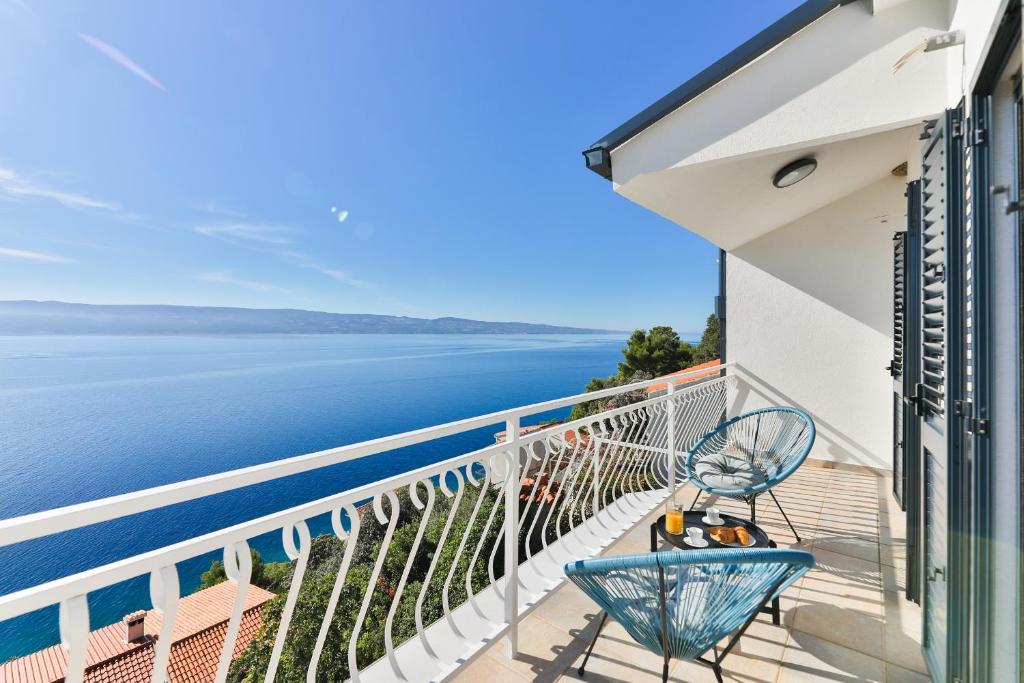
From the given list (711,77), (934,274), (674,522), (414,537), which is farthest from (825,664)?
(711,77)

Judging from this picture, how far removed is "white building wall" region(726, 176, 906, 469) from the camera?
4.24 metres

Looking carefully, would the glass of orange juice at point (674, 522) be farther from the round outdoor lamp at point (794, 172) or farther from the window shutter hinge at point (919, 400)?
the round outdoor lamp at point (794, 172)

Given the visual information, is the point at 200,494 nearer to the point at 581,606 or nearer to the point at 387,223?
the point at 581,606

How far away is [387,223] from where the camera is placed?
4309cm

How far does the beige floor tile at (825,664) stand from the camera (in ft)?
5.87

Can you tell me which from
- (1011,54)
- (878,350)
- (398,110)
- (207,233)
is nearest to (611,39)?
(878,350)

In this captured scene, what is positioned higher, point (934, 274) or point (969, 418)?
point (934, 274)

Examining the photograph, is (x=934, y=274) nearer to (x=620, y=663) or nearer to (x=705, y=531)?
(x=705, y=531)

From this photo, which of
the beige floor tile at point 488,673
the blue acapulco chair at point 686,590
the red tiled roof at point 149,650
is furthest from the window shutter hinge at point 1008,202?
the red tiled roof at point 149,650

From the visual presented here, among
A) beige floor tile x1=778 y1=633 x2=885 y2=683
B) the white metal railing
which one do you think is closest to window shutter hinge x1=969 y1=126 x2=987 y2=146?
the white metal railing

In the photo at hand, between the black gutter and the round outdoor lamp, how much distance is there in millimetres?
892

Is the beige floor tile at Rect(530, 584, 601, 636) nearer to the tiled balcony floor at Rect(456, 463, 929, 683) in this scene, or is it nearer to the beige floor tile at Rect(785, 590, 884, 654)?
the tiled balcony floor at Rect(456, 463, 929, 683)

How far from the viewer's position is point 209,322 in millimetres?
39656

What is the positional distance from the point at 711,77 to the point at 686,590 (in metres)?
2.85
